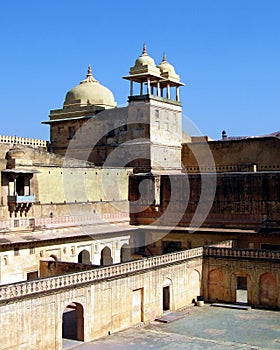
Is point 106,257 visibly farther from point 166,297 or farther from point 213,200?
point 166,297

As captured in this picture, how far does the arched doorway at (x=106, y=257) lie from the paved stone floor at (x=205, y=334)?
714cm

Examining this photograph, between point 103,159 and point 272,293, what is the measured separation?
13.4 meters

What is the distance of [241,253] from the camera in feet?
67.7

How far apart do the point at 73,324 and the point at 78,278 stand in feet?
8.32

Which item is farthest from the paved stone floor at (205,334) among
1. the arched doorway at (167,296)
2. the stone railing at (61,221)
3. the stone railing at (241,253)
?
the stone railing at (61,221)

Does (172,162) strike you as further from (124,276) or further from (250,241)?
(124,276)

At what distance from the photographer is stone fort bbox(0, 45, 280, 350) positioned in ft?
53.0

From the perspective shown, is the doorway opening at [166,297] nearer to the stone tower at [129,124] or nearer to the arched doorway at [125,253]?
the arched doorway at [125,253]

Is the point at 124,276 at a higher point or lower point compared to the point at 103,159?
lower

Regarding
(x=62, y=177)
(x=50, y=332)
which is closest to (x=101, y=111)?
(x=62, y=177)

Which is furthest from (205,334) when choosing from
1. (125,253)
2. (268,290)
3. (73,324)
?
(125,253)

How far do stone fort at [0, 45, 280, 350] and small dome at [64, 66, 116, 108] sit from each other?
0.07 m

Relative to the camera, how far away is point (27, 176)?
2286 cm

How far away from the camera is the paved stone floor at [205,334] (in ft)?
51.2
